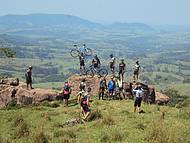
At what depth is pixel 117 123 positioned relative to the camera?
19469mm

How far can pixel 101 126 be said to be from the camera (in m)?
18.7

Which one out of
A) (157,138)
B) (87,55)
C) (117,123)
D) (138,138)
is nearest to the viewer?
(157,138)

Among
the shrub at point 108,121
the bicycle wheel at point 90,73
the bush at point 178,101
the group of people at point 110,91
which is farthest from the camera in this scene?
the bicycle wheel at point 90,73

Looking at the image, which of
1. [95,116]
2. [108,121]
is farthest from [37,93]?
[108,121]

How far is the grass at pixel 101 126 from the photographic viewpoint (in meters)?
15.9

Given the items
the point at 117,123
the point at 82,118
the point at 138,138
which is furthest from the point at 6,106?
the point at 138,138

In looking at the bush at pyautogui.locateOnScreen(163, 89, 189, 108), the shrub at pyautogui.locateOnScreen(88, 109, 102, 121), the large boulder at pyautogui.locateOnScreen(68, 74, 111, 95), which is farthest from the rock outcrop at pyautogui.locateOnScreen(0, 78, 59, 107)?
the bush at pyautogui.locateOnScreen(163, 89, 189, 108)

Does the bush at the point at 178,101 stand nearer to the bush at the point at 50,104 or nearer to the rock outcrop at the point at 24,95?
the bush at the point at 50,104

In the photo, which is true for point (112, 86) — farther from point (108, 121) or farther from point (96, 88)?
point (108, 121)

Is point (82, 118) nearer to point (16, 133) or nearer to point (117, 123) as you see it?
point (117, 123)

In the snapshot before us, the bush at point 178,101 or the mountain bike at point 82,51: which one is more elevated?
the mountain bike at point 82,51

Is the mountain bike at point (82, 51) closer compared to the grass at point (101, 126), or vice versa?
the grass at point (101, 126)

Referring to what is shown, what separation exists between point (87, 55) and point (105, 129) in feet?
50.2

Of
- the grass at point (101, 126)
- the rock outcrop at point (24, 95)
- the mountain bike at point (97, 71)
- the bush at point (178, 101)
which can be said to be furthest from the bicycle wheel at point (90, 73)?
the bush at point (178, 101)
